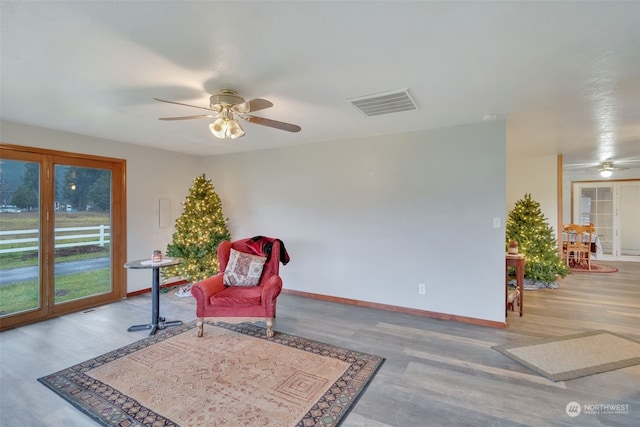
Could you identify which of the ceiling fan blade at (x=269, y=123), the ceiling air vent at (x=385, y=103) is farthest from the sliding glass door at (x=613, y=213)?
the ceiling fan blade at (x=269, y=123)

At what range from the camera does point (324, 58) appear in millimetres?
2117

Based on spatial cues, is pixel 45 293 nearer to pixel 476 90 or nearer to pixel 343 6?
pixel 343 6

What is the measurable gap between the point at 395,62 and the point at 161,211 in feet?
15.5

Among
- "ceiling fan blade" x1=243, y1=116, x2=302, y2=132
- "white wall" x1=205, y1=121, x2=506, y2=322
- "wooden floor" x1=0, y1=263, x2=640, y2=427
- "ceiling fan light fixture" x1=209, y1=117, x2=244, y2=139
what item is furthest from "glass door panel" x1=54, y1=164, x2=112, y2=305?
"ceiling fan blade" x1=243, y1=116, x2=302, y2=132

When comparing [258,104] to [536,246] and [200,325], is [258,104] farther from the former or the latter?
[536,246]

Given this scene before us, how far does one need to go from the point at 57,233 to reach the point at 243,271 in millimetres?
2625

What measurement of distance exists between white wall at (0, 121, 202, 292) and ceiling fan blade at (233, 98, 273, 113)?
3069 millimetres

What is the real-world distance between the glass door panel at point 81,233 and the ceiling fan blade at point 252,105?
10.3ft

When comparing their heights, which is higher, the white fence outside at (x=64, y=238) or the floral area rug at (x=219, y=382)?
the white fence outside at (x=64, y=238)

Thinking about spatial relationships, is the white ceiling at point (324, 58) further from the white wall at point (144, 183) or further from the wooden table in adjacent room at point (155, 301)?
the wooden table in adjacent room at point (155, 301)

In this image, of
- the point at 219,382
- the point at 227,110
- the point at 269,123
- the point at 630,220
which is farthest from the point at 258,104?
the point at 630,220

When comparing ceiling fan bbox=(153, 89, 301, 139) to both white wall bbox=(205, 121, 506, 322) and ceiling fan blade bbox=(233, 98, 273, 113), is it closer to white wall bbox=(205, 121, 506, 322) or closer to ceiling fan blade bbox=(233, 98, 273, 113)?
ceiling fan blade bbox=(233, 98, 273, 113)

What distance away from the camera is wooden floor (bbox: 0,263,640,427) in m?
2.10

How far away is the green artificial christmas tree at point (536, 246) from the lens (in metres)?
5.39
